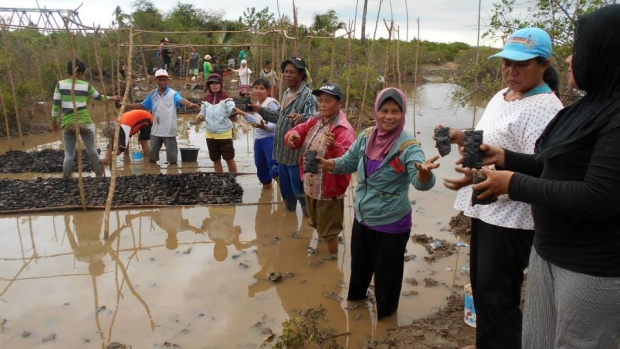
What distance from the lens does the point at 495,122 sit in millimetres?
2256

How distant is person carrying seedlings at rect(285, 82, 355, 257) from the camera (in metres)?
3.81

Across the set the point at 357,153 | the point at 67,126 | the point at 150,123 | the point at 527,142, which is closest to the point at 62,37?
the point at 150,123

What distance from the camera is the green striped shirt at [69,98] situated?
6066mm

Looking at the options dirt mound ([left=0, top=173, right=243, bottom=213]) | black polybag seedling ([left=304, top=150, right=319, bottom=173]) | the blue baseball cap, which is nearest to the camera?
the blue baseball cap

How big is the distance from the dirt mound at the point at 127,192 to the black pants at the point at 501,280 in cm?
393

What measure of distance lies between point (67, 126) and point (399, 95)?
5.14m

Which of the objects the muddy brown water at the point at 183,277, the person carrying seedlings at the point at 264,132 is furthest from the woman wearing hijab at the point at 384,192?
the person carrying seedlings at the point at 264,132

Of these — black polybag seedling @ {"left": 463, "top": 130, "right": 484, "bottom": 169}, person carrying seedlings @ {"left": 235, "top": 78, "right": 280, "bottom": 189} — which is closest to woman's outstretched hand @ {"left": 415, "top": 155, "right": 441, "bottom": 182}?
black polybag seedling @ {"left": 463, "top": 130, "right": 484, "bottom": 169}

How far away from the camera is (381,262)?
3.04 meters

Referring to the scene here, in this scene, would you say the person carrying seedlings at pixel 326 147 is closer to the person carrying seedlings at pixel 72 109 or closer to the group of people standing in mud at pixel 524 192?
the group of people standing in mud at pixel 524 192

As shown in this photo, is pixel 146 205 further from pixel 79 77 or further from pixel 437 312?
pixel 437 312

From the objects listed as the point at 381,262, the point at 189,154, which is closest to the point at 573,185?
the point at 381,262

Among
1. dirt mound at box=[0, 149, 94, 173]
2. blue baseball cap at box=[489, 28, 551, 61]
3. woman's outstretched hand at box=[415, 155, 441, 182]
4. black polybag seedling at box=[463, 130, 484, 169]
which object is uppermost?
blue baseball cap at box=[489, 28, 551, 61]

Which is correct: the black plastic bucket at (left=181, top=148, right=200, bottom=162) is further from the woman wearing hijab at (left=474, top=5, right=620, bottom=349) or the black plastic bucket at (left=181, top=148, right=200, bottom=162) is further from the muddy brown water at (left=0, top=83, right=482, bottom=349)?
the woman wearing hijab at (left=474, top=5, right=620, bottom=349)
